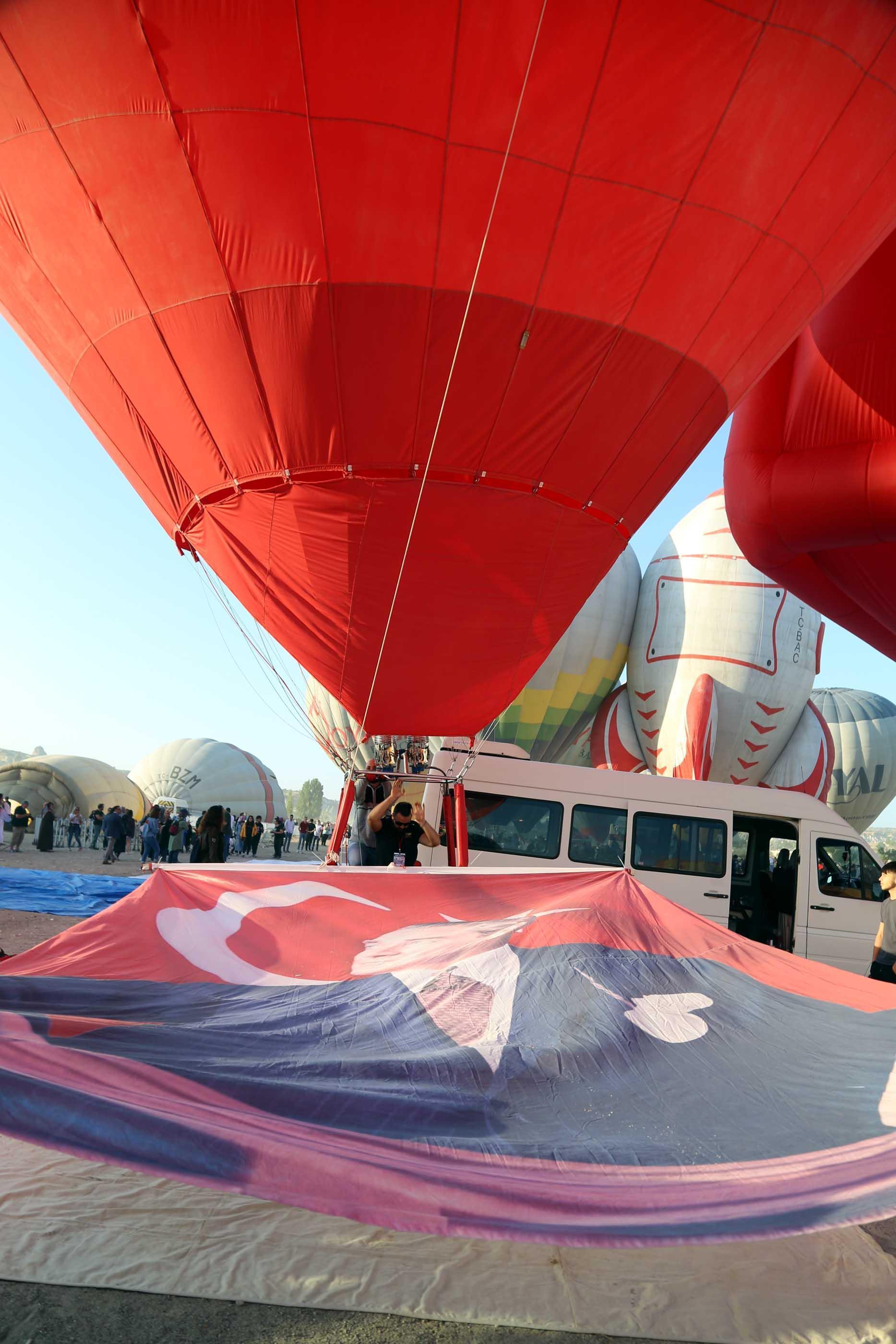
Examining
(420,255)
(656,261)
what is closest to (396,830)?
(420,255)

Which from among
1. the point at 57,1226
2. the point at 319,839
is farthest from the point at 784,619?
the point at 319,839

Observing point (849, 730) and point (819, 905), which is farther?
point (849, 730)

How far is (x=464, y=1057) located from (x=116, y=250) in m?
5.05

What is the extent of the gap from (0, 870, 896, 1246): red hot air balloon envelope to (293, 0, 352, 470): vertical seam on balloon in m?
2.91

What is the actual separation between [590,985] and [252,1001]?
4.90ft

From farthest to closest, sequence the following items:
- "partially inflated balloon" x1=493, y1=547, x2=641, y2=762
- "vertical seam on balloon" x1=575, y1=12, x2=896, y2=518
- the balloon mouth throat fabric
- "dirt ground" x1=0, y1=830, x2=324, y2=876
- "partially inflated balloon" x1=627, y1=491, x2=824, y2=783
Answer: "partially inflated balloon" x1=493, y1=547, x2=641, y2=762 → "partially inflated balloon" x1=627, y1=491, x2=824, y2=783 → "dirt ground" x1=0, y1=830, x2=324, y2=876 → the balloon mouth throat fabric → "vertical seam on balloon" x1=575, y1=12, x2=896, y2=518

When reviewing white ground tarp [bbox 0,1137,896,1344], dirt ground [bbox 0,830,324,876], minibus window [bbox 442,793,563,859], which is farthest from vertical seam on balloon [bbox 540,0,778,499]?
dirt ground [bbox 0,830,324,876]

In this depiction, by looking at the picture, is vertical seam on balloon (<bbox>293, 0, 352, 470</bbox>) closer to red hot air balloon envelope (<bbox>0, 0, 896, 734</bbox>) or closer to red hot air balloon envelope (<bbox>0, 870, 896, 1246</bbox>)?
red hot air balloon envelope (<bbox>0, 0, 896, 734</bbox>)

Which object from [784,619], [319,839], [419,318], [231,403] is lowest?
[319,839]

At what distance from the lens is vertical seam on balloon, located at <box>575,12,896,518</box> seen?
19.2ft

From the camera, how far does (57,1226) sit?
315 centimetres

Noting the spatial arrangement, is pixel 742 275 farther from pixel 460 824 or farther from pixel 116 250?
pixel 460 824

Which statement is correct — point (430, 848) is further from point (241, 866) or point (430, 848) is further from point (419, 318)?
point (419, 318)

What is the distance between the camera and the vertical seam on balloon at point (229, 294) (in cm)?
521
